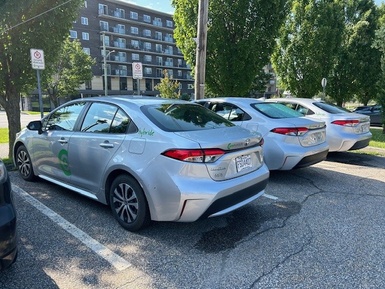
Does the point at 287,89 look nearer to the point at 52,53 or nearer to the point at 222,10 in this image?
the point at 222,10

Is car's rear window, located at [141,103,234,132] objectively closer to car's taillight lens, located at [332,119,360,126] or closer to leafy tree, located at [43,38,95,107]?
car's taillight lens, located at [332,119,360,126]

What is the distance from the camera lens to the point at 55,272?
2666mm

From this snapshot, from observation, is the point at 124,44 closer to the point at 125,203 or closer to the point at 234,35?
the point at 234,35

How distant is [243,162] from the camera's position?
10.9ft

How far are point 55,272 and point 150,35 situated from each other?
205 ft

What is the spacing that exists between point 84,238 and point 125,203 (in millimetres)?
569

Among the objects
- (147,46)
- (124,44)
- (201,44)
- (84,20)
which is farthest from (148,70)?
(201,44)

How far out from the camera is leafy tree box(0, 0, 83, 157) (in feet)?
21.7

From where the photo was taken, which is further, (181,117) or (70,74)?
(70,74)

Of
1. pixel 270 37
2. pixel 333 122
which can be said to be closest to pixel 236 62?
pixel 270 37

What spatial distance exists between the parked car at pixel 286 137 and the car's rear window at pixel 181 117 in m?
1.50

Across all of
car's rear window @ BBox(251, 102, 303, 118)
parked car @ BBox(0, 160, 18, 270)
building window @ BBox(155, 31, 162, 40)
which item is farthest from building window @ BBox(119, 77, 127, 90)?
parked car @ BBox(0, 160, 18, 270)

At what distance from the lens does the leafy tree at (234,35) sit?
468 inches

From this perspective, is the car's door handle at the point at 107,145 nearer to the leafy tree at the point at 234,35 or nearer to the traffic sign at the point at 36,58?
the traffic sign at the point at 36,58
